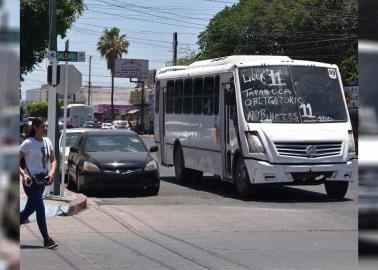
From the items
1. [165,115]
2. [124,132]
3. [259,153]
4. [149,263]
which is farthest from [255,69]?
[149,263]

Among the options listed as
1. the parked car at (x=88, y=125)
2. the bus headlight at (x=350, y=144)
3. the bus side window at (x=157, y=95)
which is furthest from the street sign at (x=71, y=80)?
the parked car at (x=88, y=125)

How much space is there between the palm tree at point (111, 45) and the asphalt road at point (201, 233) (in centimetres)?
6272

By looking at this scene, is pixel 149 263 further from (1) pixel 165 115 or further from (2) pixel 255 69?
(1) pixel 165 115

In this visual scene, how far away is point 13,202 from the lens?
6.51 ft

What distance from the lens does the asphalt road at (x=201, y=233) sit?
Result: 789cm

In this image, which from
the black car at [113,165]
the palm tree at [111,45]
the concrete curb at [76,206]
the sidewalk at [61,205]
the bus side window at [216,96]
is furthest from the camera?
the palm tree at [111,45]

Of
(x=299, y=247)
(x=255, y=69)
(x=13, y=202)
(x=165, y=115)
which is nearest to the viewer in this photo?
(x=13, y=202)

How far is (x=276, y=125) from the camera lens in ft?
46.3

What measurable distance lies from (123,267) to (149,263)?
374 millimetres

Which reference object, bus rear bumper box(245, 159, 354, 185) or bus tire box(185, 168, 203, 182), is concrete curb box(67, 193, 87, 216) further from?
bus tire box(185, 168, 203, 182)

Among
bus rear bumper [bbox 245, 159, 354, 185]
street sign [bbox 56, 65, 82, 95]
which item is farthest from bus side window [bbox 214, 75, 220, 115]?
street sign [bbox 56, 65, 82, 95]

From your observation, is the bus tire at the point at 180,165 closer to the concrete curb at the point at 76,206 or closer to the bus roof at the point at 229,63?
the bus roof at the point at 229,63

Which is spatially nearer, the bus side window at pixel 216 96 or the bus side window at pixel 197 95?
the bus side window at pixel 216 96

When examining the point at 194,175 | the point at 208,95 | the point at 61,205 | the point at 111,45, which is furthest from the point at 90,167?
the point at 111,45
